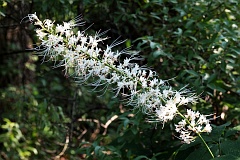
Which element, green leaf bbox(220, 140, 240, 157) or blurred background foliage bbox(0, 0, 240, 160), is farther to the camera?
blurred background foliage bbox(0, 0, 240, 160)

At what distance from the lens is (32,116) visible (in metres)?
3.07

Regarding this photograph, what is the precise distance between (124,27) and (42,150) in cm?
151

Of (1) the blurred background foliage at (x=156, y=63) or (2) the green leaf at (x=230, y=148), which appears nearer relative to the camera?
(2) the green leaf at (x=230, y=148)

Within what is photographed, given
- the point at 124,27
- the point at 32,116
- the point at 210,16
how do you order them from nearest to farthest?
the point at 210,16 < the point at 124,27 < the point at 32,116

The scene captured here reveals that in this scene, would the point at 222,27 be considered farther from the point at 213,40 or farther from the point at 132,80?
the point at 132,80

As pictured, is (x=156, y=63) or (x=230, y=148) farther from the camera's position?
(x=156, y=63)

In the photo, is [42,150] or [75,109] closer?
[75,109]

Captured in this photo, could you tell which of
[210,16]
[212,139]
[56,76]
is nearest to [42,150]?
[56,76]

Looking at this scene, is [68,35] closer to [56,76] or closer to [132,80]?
[132,80]

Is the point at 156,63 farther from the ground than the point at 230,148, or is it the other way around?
the point at 156,63

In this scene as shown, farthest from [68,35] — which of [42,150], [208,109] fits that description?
[42,150]

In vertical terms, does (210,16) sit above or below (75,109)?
above

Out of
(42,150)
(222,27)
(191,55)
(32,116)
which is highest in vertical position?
(222,27)

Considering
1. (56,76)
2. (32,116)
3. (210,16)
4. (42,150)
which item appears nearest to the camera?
(210,16)
